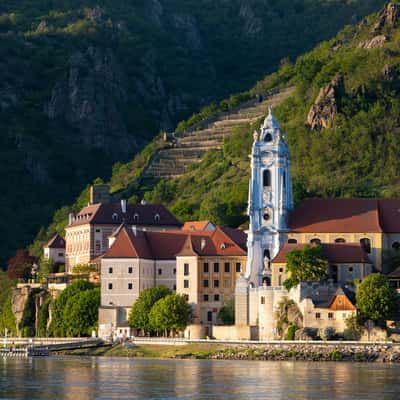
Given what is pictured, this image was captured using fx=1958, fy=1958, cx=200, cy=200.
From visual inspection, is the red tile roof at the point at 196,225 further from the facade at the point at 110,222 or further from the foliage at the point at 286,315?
the foliage at the point at 286,315

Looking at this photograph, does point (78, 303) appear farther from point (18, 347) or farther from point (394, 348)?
point (394, 348)

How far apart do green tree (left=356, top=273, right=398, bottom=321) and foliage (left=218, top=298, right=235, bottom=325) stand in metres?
16.5

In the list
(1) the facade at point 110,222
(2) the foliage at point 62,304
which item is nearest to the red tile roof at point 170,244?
(2) the foliage at point 62,304

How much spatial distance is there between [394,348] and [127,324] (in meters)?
31.8

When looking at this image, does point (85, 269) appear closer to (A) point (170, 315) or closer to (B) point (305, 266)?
(A) point (170, 315)

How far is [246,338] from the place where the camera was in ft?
509

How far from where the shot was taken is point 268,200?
544ft

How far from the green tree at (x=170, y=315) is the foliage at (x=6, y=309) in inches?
1148

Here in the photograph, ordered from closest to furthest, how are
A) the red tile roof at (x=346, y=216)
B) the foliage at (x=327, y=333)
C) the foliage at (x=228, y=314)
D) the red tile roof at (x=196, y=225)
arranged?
the foliage at (x=327, y=333)
the foliage at (x=228, y=314)
the red tile roof at (x=346, y=216)
the red tile roof at (x=196, y=225)

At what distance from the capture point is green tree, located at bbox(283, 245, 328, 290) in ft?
504

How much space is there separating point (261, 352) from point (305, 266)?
10157 millimetres

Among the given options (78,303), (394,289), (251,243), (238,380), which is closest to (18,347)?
(78,303)

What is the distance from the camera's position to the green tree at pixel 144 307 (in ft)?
534

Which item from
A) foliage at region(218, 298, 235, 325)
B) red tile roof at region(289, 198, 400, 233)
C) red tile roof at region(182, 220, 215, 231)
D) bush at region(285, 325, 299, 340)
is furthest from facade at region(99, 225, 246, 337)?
bush at region(285, 325, 299, 340)
